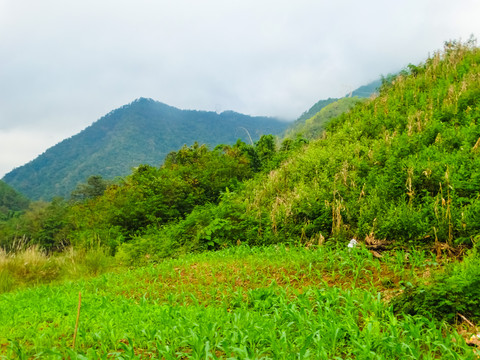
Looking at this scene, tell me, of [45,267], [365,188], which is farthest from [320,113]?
[45,267]

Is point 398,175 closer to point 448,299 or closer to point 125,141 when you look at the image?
point 448,299

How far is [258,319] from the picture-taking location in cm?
329

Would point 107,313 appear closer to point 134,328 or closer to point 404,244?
point 134,328

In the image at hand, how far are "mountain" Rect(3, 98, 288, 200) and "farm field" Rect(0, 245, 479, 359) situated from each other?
298ft

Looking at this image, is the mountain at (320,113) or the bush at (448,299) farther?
the mountain at (320,113)

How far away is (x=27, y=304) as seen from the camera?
4.84 metres

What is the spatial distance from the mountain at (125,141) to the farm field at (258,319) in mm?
90925

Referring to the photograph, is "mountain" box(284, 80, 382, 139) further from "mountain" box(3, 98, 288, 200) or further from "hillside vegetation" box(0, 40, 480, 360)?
"mountain" box(3, 98, 288, 200)

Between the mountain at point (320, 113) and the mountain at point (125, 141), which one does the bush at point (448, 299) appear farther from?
the mountain at point (125, 141)

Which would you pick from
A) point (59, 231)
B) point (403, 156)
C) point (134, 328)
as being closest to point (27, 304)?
point (134, 328)

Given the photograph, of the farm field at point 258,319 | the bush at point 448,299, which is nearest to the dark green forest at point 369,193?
the bush at point 448,299

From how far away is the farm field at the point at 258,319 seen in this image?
8.48ft

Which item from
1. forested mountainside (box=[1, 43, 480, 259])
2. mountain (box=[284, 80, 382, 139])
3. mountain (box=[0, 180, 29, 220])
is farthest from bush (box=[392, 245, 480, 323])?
mountain (box=[0, 180, 29, 220])

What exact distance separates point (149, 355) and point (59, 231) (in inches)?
1349
